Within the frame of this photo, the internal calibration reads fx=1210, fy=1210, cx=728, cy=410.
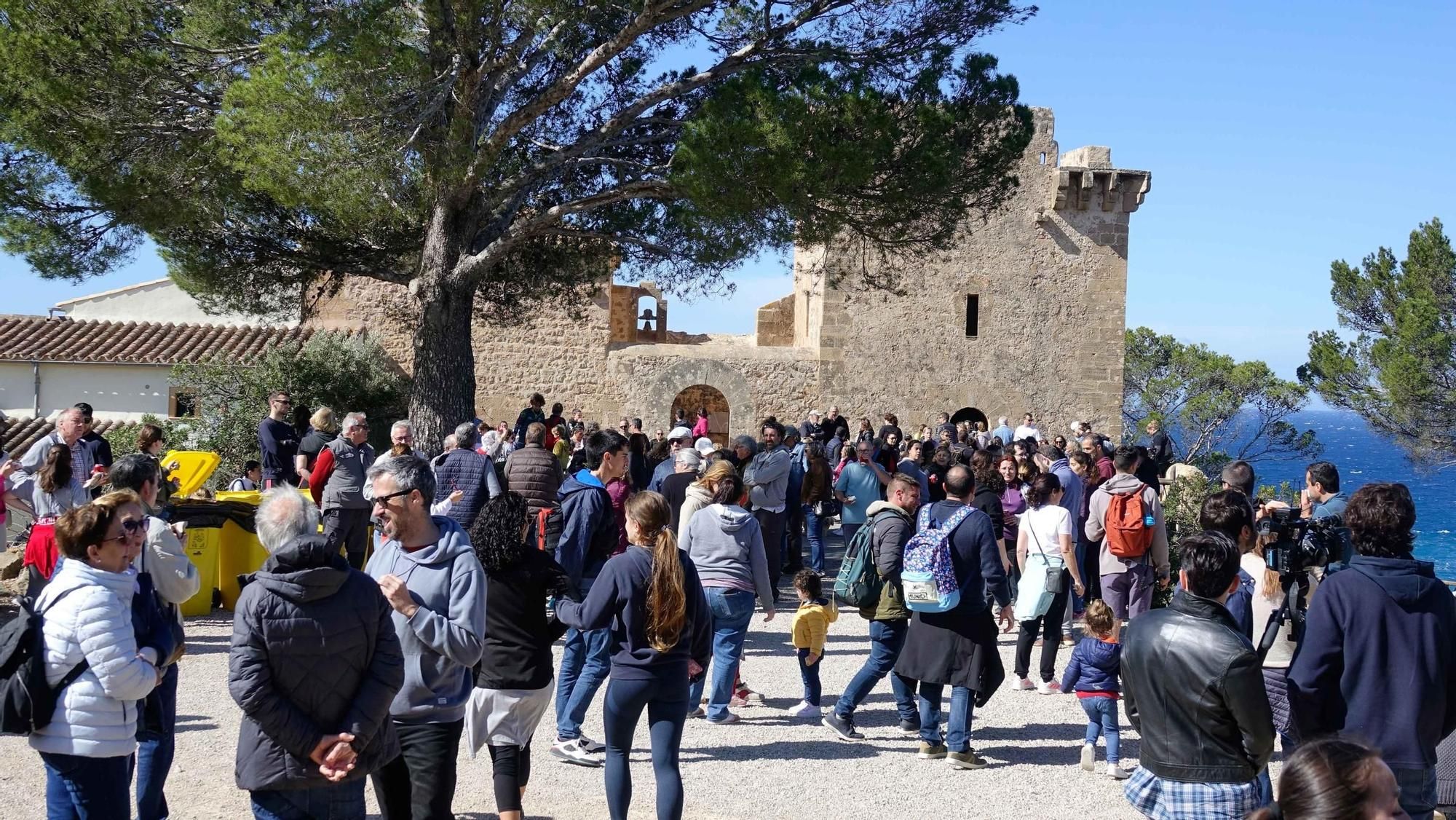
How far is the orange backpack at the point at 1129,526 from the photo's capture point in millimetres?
7453

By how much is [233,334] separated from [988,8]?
14.6 metres

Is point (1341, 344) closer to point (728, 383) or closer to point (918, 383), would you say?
point (918, 383)

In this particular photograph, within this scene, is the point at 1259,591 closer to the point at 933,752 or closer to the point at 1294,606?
the point at 1294,606

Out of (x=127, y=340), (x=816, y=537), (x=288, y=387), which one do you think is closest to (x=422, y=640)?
(x=816, y=537)

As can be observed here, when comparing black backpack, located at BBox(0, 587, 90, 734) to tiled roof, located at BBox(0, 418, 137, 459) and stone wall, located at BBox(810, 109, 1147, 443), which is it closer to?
tiled roof, located at BBox(0, 418, 137, 459)

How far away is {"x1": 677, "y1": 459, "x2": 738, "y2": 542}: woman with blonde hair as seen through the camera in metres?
6.29

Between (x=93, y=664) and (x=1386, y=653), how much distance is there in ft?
12.3

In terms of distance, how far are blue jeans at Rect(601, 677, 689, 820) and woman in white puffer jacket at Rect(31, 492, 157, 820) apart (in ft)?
5.40

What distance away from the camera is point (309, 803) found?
3.36 meters

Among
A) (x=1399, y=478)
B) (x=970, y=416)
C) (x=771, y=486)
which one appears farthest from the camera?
(x=1399, y=478)

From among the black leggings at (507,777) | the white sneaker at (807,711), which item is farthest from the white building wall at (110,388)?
the black leggings at (507,777)

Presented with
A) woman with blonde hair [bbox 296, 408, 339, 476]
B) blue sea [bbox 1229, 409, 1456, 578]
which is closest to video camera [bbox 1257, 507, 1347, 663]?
woman with blonde hair [bbox 296, 408, 339, 476]

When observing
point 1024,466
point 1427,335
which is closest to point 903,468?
point 1024,466

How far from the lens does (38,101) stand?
10.7 meters
